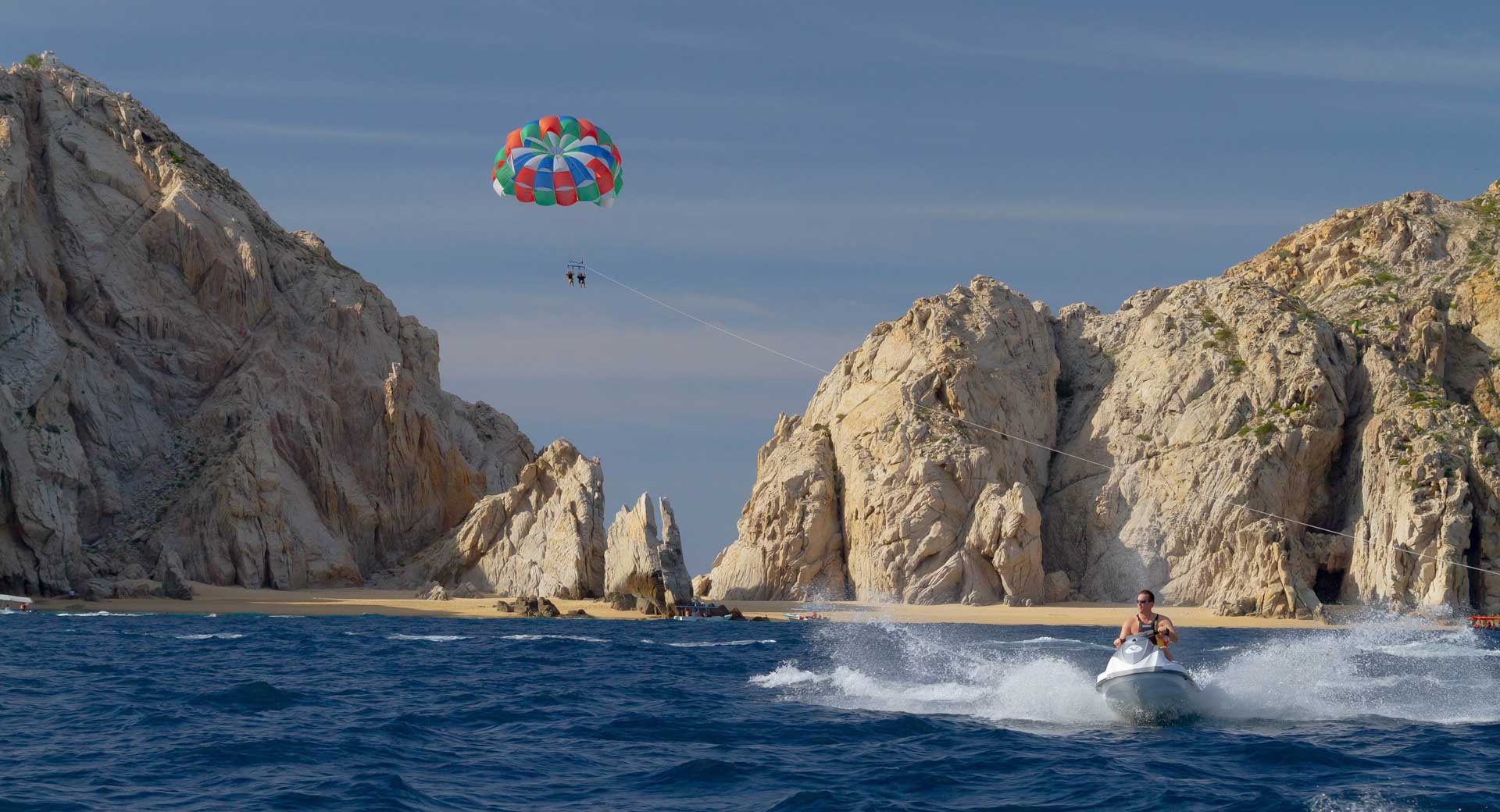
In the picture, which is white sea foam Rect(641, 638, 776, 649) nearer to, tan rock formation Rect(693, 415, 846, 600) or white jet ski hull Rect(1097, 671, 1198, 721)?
white jet ski hull Rect(1097, 671, 1198, 721)

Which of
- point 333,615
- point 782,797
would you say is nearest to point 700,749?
point 782,797

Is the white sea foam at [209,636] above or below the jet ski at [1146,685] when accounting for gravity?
below

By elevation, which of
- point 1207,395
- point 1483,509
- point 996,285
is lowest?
point 1483,509

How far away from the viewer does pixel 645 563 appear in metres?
70.2

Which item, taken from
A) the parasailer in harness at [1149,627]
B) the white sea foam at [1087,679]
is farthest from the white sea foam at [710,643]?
the parasailer in harness at [1149,627]

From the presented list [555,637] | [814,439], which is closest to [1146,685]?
[555,637]

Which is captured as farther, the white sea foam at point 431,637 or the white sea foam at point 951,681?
the white sea foam at point 431,637

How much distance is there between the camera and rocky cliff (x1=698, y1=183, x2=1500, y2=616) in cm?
7244

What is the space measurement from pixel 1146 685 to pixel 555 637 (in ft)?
102

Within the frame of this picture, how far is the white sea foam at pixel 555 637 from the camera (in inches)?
2080

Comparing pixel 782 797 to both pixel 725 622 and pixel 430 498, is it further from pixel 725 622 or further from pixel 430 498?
pixel 430 498

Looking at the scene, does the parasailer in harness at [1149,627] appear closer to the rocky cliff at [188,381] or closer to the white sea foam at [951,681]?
the white sea foam at [951,681]

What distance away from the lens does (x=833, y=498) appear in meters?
80.7

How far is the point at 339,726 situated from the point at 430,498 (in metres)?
61.7
